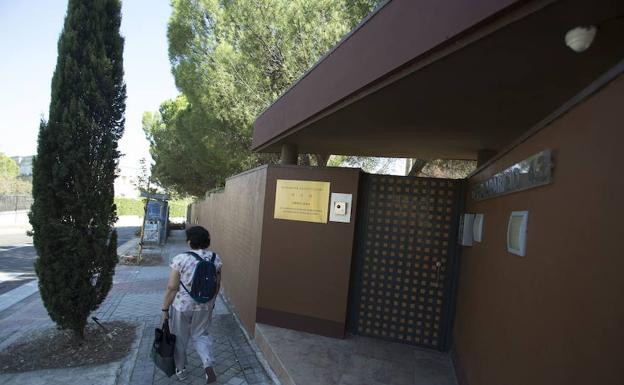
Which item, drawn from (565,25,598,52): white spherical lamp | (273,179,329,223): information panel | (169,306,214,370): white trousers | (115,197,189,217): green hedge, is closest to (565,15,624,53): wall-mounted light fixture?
(565,25,598,52): white spherical lamp

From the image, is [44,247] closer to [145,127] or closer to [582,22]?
[582,22]

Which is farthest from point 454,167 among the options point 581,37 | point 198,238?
point 581,37

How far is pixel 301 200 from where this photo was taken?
16.4 ft

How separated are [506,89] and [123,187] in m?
83.4

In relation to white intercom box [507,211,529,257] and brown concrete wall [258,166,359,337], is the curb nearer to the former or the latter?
brown concrete wall [258,166,359,337]

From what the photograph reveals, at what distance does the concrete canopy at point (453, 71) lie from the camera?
1.83 m

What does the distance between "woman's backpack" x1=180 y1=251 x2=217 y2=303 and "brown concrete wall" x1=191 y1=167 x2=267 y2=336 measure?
4.58 feet

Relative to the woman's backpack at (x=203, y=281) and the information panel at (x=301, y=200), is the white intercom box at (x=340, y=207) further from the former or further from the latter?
the woman's backpack at (x=203, y=281)

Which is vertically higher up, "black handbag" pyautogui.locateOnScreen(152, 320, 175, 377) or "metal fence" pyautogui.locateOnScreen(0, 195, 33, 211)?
"black handbag" pyautogui.locateOnScreen(152, 320, 175, 377)

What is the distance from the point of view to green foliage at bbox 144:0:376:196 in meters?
9.27

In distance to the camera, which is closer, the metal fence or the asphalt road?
the asphalt road

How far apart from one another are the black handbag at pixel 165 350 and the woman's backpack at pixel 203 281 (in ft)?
1.32

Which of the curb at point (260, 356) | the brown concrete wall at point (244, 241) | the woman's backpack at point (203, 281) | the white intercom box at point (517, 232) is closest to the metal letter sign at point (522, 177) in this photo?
the white intercom box at point (517, 232)

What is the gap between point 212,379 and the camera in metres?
3.79
